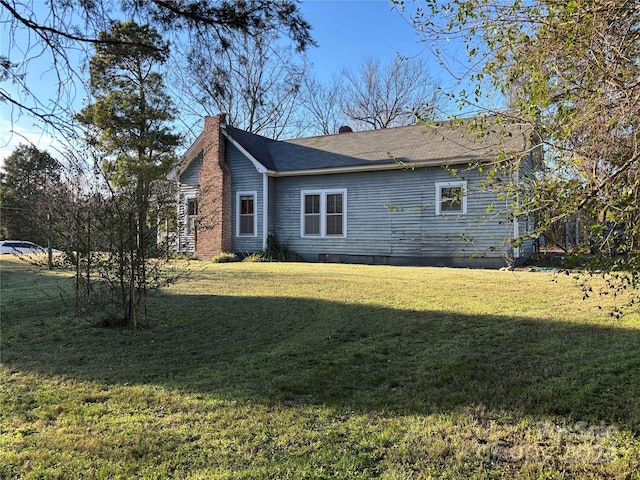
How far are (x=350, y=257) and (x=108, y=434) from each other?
13.0 m

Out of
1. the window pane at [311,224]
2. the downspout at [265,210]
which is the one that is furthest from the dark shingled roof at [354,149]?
the window pane at [311,224]

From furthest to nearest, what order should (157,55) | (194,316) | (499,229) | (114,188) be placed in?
(499,229)
(194,316)
(114,188)
(157,55)

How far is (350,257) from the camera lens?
52.1 ft

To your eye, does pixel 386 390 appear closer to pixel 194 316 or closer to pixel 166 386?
pixel 166 386

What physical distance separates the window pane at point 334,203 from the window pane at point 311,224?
543 mm

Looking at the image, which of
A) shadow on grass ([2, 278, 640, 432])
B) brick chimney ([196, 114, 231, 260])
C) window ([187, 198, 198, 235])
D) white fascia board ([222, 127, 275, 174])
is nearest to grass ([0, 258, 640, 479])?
shadow on grass ([2, 278, 640, 432])

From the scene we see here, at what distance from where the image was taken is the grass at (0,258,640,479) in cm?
275

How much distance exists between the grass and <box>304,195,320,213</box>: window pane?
30.1 feet

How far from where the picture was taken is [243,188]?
1698cm

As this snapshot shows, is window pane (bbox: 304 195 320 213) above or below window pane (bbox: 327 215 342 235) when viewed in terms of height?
above

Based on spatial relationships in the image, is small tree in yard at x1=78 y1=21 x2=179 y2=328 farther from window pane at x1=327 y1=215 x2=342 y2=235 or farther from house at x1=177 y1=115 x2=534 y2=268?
window pane at x1=327 y1=215 x2=342 y2=235

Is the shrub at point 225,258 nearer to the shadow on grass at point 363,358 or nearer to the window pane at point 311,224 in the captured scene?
the window pane at point 311,224

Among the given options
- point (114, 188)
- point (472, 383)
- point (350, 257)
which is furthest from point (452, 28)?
point (350, 257)

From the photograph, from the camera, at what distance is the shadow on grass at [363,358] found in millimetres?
3746
